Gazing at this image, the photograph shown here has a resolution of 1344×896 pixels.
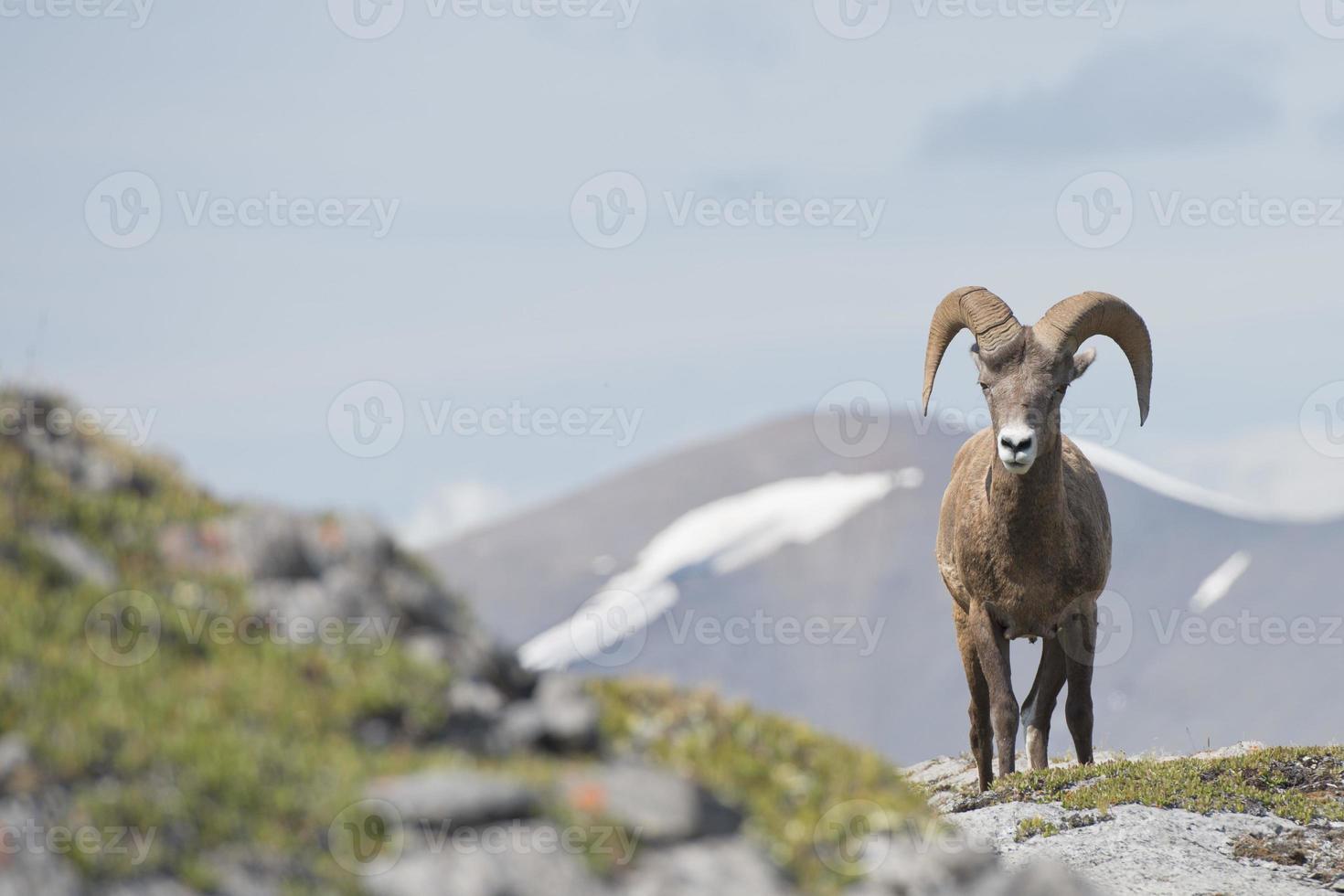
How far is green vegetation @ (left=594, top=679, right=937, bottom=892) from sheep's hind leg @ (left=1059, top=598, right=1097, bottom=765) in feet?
27.3

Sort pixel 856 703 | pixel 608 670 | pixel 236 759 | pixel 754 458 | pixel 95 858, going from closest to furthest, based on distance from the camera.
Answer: pixel 95 858, pixel 236 759, pixel 608 670, pixel 856 703, pixel 754 458

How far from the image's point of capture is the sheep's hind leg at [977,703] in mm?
16453

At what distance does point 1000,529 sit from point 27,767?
10.8 metres

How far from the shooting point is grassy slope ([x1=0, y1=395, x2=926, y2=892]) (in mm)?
6066

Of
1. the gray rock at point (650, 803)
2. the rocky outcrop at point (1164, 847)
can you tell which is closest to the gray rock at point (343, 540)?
the gray rock at point (650, 803)

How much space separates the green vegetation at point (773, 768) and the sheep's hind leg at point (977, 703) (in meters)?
8.58

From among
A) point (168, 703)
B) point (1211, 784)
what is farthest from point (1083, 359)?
point (168, 703)

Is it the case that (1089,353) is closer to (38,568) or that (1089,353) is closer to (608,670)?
(608,670)

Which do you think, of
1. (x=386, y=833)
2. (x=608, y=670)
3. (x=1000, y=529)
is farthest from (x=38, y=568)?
(x=1000, y=529)

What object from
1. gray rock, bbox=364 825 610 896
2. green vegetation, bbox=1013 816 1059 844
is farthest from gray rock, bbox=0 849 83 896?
green vegetation, bbox=1013 816 1059 844

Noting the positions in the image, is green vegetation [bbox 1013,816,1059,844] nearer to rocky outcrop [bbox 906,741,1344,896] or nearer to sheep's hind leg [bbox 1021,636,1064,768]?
rocky outcrop [bbox 906,741,1344,896]

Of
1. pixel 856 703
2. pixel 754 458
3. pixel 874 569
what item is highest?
pixel 754 458

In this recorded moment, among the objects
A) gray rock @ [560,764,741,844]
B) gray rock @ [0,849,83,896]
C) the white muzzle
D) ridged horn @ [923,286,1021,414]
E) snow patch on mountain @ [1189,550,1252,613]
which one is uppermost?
snow patch on mountain @ [1189,550,1252,613]

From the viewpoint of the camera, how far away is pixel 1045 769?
1600cm
